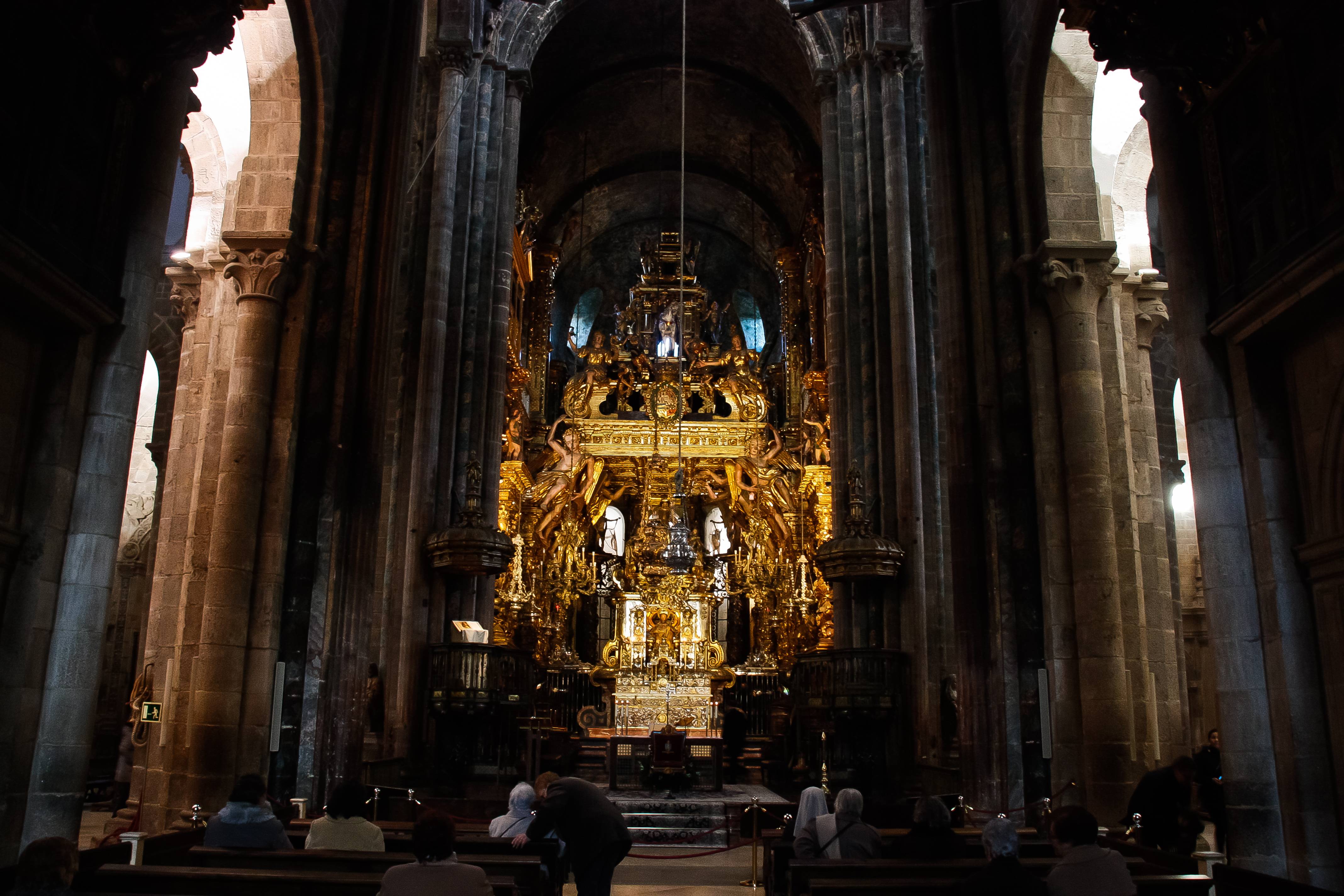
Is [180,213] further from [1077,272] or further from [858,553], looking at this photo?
[1077,272]

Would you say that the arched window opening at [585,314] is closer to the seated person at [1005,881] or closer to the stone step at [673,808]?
the stone step at [673,808]

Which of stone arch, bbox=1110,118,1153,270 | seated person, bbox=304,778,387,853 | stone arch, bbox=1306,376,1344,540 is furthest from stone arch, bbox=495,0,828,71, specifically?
seated person, bbox=304,778,387,853

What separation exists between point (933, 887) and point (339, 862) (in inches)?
115

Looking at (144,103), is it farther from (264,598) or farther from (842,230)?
(842,230)

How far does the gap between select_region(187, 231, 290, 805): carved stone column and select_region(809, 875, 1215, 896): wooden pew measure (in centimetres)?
547

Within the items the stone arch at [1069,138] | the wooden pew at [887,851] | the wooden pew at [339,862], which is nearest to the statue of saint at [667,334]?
the stone arch at [1069,138]

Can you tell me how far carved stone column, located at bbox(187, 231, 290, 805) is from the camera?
8.63 m

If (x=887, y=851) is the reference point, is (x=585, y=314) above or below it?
above

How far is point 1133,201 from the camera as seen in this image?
13859 millimetres

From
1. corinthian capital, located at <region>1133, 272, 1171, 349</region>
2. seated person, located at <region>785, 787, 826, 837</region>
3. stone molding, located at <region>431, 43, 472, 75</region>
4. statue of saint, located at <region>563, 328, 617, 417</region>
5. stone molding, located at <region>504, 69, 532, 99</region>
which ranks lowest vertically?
seated person, located at <region>785, 787, 826, 837</region>

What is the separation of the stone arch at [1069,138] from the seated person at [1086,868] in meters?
6.46

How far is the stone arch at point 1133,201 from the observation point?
13281 millimetres

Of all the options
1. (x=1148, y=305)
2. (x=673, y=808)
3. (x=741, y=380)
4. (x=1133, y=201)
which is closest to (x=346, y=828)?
(x=673, y=808)

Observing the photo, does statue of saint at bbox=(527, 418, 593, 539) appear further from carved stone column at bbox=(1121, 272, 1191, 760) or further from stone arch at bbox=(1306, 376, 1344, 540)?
stone arch at bbox=(1306, 376, 1344, 540)
